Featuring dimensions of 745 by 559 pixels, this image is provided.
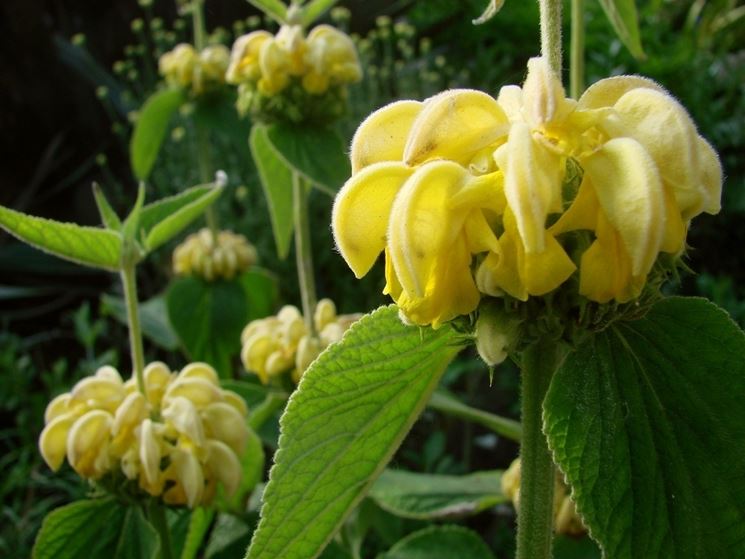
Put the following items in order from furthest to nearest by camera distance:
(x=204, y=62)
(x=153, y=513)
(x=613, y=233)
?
(x=204, y=62), (x=153, y=513), (x=613, y=233)

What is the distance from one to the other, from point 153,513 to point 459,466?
0.98 m

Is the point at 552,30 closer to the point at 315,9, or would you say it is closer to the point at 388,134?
the point at 388,134

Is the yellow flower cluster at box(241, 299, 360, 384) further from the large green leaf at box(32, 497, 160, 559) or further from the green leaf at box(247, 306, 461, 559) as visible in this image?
the green leaf at box(247, 306, 461, 559)

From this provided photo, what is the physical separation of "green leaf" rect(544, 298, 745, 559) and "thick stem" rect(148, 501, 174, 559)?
0.41 meters

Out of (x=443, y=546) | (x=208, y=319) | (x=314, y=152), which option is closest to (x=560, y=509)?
(x=443, y=546)

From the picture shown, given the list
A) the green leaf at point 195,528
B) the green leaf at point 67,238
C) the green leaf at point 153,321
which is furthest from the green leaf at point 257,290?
the green leaf at point 67,238

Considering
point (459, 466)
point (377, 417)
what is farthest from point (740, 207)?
point (377, 417)

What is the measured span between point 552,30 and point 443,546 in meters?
0.56

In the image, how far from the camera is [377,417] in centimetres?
51

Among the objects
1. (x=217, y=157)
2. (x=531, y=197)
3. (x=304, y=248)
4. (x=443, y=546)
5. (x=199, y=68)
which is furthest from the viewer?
(x=217, y=157)

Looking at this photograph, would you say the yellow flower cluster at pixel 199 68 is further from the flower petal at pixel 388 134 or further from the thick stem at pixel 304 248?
the flower petal at pixel 388 134

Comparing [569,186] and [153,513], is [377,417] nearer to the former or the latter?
[569,186]

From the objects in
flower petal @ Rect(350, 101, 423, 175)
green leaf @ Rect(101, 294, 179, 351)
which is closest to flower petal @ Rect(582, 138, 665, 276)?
flower petal @ Rect(350, 101, 423, 175)

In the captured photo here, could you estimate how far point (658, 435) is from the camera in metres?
0.46
